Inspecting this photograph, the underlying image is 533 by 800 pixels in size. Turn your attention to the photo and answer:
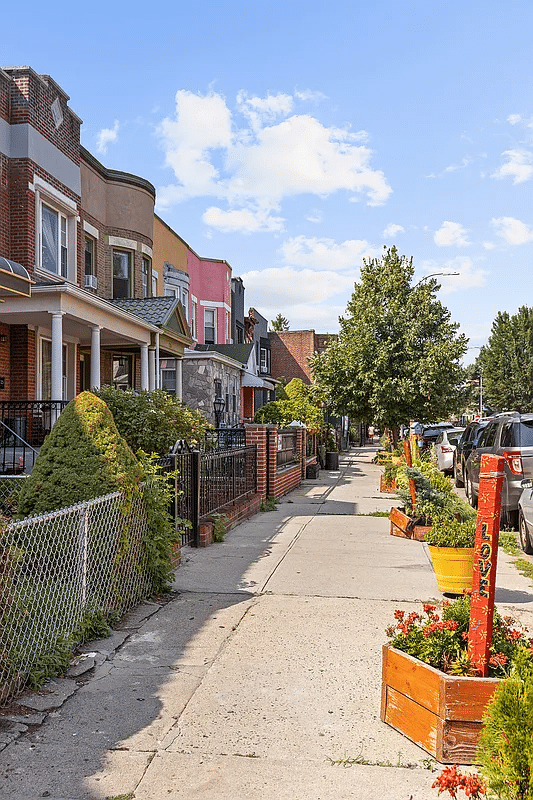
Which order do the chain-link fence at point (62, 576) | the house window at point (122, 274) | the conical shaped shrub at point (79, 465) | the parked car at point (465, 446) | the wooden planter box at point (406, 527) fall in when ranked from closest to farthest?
the chain-link fence at point (62, 576) → the conical shaped shrub at point (79, 465) → the wooden planter box at point (406, 527) → the parked car at point (465, 446) → the house window at point (122, 274)

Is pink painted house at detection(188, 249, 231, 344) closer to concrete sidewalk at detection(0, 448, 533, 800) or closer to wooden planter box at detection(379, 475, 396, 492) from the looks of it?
wooden planter box at detection(379, 475, 396, 492)

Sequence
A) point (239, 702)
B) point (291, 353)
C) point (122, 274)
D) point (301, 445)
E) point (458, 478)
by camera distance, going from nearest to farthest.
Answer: point (239, 702)
point (301, 445)
point (122, 274)
point (458, 478)
point (291, 353)

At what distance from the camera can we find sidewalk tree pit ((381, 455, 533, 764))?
3635 millimetres

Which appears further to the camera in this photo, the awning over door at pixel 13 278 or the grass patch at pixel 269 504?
the grass patch at pixel 269 504

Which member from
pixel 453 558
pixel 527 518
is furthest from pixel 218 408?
pixel 453 558

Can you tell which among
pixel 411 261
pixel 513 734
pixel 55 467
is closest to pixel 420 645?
pixel 513 734

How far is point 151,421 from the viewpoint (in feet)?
35.6

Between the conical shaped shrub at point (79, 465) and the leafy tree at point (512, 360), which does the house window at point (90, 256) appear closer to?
the conical shaped shrub at point (79, 465)

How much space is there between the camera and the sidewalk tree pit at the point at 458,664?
3.63 m

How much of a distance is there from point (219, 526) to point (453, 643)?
21.6ft

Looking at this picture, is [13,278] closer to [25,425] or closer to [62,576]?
[62,576]

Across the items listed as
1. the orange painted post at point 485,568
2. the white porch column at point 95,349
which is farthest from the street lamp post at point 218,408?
the orange painted post at point 485,568

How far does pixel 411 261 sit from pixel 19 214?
1730 centimetres

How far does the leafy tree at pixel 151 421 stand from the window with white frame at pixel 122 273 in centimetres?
1035
